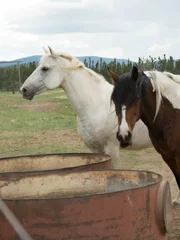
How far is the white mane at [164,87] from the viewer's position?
13.4 feet

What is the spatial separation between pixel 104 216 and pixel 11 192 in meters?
0.98

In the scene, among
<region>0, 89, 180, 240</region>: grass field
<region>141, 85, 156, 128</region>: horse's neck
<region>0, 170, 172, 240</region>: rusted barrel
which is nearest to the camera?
<region>0, 170, 172, 240</region>: rusted barrel

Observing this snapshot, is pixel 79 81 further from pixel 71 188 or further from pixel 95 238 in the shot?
pixel 95 238

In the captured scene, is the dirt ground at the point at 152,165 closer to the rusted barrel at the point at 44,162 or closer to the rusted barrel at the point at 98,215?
the rusted barrel at the point at 44,162

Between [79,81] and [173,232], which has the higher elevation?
[79,81]

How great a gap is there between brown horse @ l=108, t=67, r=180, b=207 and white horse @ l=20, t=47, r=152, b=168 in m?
1.13

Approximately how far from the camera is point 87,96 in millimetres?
5492

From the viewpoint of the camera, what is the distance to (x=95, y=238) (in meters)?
2.32

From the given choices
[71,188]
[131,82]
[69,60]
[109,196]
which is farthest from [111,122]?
[109,196]

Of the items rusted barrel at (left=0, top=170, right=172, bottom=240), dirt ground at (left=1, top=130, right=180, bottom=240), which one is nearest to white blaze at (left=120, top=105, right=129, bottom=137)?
rusted barrel at (left=0, top=170, right=172, bottom=240)

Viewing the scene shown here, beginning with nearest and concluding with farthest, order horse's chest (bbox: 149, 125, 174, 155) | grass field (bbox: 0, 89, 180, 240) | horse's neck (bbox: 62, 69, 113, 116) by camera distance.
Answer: horse's chest (bbox: 149, 125, 174, 155), horse's neck (bbox: 62, 69, 113, 116), grass field (bbox: 0, 89, 180, 240)

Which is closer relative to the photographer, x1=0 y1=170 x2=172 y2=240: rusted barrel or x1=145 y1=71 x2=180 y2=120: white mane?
x1=0 y1=170 x2=172 y2=240: rusted barrel

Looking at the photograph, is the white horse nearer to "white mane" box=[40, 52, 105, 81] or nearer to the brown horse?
"white mane" box=[40, 52, 105, 81]

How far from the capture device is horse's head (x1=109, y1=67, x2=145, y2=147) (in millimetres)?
3791
